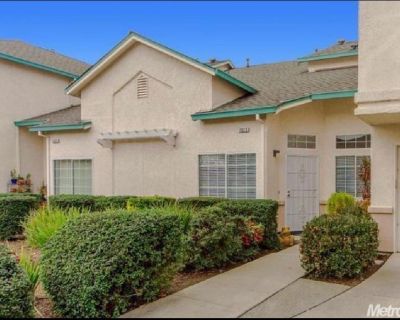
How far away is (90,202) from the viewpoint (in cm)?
1526

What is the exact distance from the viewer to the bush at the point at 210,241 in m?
8.76

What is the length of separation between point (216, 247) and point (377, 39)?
571 centimetres

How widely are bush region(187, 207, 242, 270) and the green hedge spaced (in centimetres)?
591

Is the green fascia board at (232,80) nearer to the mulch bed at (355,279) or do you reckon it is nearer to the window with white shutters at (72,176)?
the window with white shutters at (72,176)

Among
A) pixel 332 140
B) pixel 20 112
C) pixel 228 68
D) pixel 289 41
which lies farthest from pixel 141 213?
pixel 228 68

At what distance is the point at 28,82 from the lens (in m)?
20.7

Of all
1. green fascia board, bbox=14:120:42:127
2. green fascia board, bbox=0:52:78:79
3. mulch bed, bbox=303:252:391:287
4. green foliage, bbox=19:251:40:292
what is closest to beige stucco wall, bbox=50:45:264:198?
green fascia board, bbox=14:120:42:127

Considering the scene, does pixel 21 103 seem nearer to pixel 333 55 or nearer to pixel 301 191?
pixel 301 191

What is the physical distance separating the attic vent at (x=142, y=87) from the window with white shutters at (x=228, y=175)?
3.27 m

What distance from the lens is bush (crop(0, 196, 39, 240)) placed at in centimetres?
1425

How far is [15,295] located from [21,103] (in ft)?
52.4

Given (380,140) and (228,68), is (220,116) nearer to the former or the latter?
(380,140)

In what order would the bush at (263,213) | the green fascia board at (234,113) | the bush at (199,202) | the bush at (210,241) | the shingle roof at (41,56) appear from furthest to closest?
the shingle roof at (41,56) < the bush at (199,202) < the green fascia board at (234,113) < the bush at (263,213) < the bush at (210,241)

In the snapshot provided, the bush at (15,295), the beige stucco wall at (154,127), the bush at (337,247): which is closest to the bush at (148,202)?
the beige stucco wall at (154,127)
